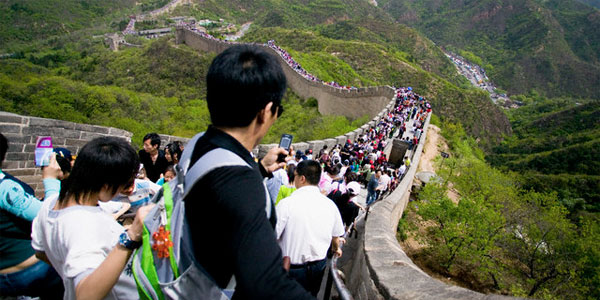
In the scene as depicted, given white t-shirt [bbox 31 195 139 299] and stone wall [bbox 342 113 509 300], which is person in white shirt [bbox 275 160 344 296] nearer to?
stone wall [bbox 342 113 509 300]

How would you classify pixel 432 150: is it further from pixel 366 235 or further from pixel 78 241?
pixel 78 241

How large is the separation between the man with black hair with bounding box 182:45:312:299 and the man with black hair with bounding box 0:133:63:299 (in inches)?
66.4

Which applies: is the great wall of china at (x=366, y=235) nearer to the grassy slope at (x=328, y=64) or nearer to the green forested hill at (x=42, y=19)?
the grassy slope at (x=328, y=64)

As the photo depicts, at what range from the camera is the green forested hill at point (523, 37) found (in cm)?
11550

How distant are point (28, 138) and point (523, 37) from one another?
17245 cm

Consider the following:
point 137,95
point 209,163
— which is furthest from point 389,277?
point 137,95

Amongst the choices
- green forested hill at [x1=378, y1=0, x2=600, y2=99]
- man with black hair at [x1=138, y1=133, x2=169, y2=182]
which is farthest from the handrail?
green forested hill at [x1=378, y1=0, x2=600, y2=99]

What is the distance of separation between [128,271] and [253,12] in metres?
132

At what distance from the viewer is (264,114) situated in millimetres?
1241

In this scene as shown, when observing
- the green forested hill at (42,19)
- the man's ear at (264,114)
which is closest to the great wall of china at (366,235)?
the man's ear at (264,114)

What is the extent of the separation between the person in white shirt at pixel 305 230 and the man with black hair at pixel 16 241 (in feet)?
5.41

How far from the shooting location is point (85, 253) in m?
1.41

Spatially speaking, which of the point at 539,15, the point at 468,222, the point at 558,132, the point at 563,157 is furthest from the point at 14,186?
the point at 539,15

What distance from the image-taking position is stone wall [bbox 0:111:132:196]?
4.77m
